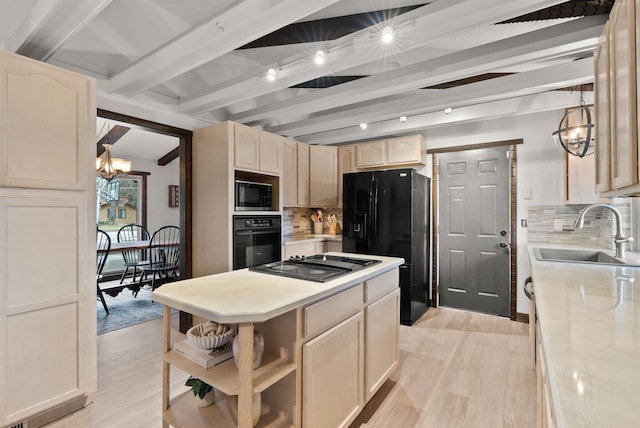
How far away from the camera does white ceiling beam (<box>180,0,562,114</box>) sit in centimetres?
A: 153

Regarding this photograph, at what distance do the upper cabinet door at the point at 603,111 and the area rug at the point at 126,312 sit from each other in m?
4.41

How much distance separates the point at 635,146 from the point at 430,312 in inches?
131

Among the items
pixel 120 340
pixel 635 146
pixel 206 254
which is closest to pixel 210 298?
pixel 635 146

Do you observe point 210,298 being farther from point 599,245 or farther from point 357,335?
point 599,245

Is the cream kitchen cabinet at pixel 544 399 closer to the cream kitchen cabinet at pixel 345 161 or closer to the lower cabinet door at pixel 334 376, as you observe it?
the lower cabinet door at pixel 334 376

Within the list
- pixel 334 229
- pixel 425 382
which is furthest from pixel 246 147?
pixel 425 382

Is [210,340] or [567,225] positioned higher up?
[567,225]

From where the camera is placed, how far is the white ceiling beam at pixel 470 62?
1.86 metres

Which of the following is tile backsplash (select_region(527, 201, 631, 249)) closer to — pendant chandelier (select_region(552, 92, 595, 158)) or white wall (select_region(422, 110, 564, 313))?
white wall (select_region(422, 110, 564, 313))

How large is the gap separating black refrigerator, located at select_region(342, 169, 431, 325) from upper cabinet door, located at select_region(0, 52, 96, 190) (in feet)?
9.09

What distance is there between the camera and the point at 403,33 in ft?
5.78

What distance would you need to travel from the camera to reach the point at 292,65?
7.45 ft

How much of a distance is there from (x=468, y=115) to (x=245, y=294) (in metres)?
3.16

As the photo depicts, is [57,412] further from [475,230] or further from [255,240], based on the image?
[475,230]
